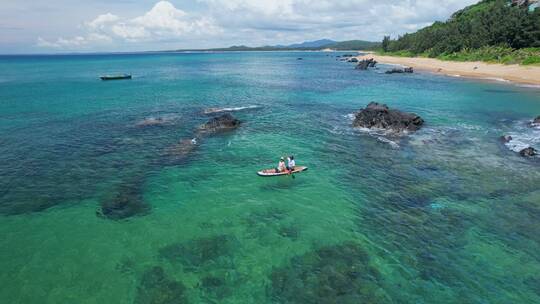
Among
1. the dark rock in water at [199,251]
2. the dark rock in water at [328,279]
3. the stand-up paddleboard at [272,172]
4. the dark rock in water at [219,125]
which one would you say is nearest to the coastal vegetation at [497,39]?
the dark rock in water at [219,125]

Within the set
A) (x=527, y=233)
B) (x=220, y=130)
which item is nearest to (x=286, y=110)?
(x=220, y=130)

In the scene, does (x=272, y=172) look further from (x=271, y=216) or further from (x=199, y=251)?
(x=199, y=251)

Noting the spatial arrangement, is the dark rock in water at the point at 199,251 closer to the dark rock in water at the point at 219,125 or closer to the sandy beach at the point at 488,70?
the dark rock in water at the point at 219,125

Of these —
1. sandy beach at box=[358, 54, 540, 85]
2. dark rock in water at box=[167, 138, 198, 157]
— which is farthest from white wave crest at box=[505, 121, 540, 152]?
sandy beach at box=[358, 54, 540, 85]

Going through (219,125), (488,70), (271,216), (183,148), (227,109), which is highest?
(488,70)

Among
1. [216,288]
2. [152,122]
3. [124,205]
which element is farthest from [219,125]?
[216,288]

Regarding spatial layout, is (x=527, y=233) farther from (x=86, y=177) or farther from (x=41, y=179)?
(x=41, y=179)
